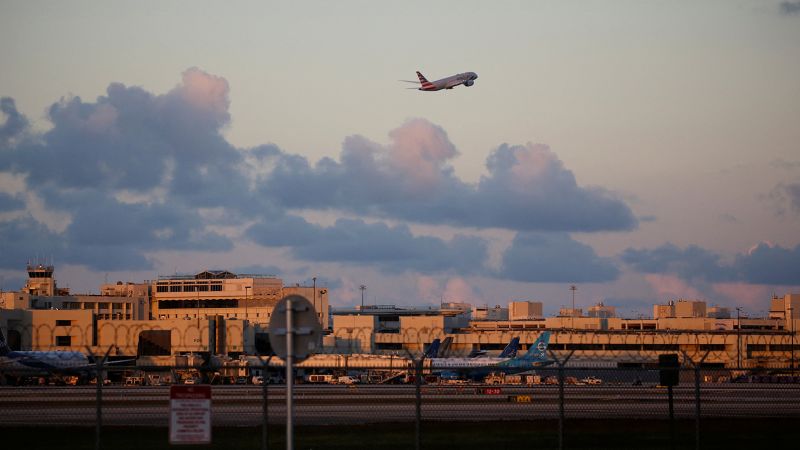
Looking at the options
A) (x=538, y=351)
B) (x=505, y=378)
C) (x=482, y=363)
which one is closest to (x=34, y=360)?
(x=482, y=363)

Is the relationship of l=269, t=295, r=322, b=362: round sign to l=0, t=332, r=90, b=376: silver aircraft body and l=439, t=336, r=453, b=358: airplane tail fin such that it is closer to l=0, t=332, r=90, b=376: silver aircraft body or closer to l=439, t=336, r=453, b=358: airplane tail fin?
l=0, t=332, r=90, b=376: silver aircraft body

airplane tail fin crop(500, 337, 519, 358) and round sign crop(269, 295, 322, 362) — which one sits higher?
round sign crop(269, 295, 322, 362)

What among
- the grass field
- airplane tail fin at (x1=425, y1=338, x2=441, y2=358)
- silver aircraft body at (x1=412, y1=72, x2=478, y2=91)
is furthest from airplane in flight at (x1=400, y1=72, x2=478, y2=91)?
the grass field

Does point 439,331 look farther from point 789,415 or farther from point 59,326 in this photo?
point 789,415

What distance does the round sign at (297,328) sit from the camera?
20.0 metres

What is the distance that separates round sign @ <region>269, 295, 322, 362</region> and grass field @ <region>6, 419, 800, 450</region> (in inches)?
618

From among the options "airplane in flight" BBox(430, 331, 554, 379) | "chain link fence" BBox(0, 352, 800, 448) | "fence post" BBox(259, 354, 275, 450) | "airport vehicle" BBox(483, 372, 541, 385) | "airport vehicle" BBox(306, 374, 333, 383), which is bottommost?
"airport vehicle" BBox(483, 372, 541, 385)

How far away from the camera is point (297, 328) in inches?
790

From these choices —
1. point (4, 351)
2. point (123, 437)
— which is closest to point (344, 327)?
point (4, 351)

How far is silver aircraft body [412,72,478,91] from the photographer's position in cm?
13425

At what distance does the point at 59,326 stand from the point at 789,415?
101031 mm

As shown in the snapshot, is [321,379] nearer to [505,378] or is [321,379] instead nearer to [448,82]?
[505,378]

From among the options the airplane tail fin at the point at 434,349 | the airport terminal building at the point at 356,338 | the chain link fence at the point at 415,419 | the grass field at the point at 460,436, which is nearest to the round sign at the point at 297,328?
the chain link fence at the point at 415,419

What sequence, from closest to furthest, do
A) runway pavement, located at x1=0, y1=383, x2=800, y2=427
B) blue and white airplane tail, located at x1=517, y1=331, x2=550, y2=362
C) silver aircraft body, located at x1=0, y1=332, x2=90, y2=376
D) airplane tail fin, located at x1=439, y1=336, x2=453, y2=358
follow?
runway pavement, located at x1=0, y1=383, x2=800, y2=427 < silver aircraft body, located at x1=0, y1=332, x2=90, y2=376 < blue and white airplane tail, located at x1=517, y1=331, x2=550, y2=362 < airplane tail fin, located at x1=439, y1=336, x2=453, y2=358
